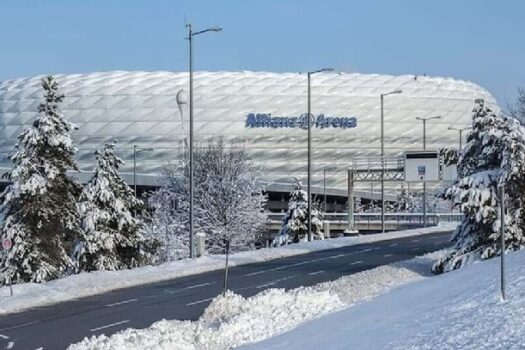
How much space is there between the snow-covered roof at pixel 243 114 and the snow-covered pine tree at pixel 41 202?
89732 mm

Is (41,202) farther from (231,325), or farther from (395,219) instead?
(395,219)

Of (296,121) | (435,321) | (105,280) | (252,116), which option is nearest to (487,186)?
(105,280)

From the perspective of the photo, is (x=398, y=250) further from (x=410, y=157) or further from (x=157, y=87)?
(x=157, y=87)

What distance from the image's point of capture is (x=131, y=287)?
88.2 ft

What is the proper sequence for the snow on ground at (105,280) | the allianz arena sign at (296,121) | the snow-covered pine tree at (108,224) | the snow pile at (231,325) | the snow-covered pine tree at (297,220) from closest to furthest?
the snow pile at (231,325)
the snow on ground at (105,280)
the snow-covered pine tree at (108,224)
the snow-covered pine tree at (297,220)
the allianz arena sign at (296,121)

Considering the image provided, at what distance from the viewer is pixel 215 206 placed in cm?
7031

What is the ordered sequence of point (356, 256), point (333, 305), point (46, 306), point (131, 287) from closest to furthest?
point (333, 305) → point (46, 306) → point (131, 287) → point (356, 256)

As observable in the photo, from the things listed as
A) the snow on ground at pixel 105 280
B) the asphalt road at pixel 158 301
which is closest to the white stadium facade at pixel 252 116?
the snow on ground at pixel 105 280

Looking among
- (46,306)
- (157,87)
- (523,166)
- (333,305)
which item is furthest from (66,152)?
(157,87)

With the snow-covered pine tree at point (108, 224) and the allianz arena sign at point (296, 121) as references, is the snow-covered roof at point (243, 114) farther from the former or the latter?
the snow-covered pine tree at point (108, 224)

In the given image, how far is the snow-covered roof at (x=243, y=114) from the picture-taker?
13038 centimetres

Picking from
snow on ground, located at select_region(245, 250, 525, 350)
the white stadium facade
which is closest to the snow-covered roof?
the white stadium facade

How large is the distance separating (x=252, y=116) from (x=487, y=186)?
108514mm

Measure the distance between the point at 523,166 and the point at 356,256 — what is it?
13.8 m
